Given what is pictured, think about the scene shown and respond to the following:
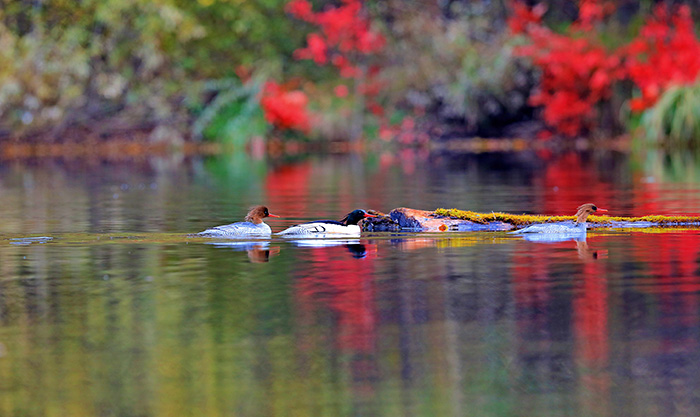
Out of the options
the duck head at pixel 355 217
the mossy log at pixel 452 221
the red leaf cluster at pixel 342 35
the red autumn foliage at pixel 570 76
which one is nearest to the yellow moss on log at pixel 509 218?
the mossy log at pixel 452 221

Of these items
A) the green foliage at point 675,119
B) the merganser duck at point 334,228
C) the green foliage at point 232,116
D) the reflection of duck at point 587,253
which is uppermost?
the green foliage at point 232,116

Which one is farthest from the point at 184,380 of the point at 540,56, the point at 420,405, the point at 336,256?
the point at 540,56

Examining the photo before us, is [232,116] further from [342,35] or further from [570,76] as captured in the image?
[570,76]

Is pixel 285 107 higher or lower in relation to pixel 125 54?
lower

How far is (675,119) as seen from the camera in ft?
109

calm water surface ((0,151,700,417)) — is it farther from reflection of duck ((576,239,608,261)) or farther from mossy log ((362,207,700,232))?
mossy log ((362,207,700,232))

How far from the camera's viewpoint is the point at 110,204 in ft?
60.0

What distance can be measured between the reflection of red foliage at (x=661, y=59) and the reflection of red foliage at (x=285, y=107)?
904 cm

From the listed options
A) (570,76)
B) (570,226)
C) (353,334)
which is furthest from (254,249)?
(570,76)

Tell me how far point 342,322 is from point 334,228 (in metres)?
4.73

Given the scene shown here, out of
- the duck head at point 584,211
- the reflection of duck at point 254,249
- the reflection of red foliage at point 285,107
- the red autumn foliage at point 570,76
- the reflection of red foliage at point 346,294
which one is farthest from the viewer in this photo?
the reflection of red foliage at point 285,107

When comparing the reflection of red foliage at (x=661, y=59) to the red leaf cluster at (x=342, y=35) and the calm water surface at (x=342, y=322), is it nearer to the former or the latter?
the red leaf cluster at (x=342, y=35)

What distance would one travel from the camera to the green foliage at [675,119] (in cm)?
3272

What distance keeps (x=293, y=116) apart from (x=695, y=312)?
29722mm
